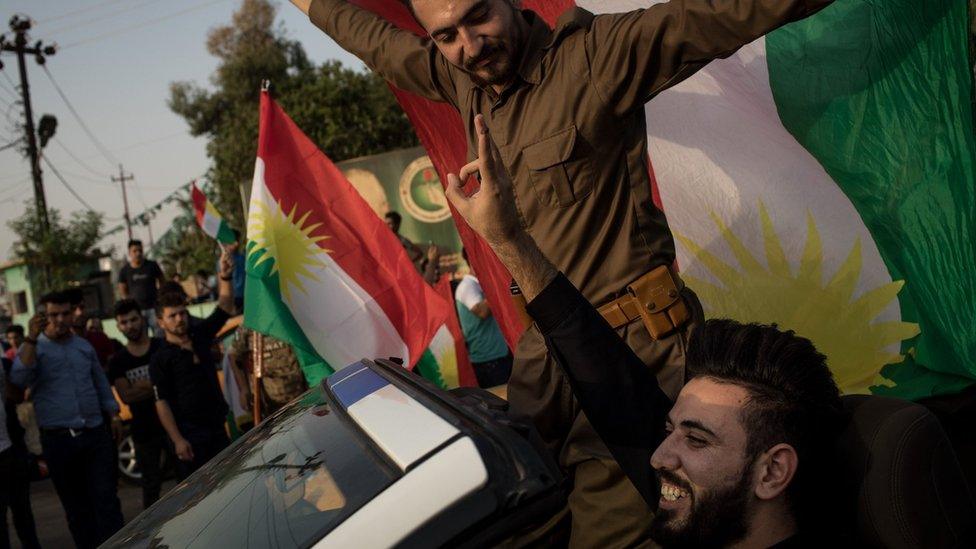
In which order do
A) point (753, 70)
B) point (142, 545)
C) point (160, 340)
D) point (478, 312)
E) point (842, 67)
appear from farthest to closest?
point (478, 312), point (160, 340), point (753, 70), point (842, 67), point (142, 545)

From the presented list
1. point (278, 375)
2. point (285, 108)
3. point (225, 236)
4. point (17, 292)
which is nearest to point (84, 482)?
point (278, 375)

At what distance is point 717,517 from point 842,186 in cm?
195

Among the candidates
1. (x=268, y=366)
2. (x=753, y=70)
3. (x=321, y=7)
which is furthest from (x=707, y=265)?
(x=268, y=366)

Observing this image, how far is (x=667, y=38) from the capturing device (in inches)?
91.3

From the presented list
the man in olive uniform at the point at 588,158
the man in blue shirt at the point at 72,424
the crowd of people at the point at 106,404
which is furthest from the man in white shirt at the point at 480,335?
the man in olive uniform at the point at 588,158

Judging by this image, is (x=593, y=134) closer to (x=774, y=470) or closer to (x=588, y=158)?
(x=588, y=158)

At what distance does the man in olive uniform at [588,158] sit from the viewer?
7.56 feet

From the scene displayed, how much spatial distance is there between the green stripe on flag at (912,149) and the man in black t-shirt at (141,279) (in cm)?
1003

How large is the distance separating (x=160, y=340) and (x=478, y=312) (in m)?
2.41

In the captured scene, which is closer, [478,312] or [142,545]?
[142,545]

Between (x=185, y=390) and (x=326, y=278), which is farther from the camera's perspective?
(x=185, y=390)

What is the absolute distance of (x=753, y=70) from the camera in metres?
3.68

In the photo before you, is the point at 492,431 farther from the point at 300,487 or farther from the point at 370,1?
the point at 370,1

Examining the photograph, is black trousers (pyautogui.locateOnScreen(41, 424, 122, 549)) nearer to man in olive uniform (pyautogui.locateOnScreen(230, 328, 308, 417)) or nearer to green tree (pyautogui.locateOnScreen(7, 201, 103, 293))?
man in olive uniform (pyautogui.locateOnScreen(230, 328, 308, 417))
